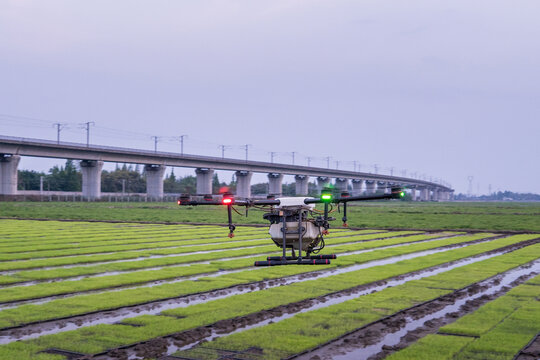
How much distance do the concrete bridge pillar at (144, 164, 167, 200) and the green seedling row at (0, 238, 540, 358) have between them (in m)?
134


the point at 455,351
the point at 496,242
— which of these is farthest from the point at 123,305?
the point at 496,242

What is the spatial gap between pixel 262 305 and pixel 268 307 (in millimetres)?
373

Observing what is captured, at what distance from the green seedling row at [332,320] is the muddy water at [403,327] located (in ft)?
1.64

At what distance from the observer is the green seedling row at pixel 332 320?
1602 centimetres

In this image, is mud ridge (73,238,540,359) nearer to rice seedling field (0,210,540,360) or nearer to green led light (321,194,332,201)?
rice seedling field (0,210,540,360)

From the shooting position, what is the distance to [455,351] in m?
15.5

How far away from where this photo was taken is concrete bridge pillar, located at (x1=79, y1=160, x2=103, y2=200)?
14200 cm

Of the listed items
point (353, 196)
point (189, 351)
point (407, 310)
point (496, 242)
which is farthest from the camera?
point (496, 242)

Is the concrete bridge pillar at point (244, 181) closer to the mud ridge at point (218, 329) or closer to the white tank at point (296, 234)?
the mud ridge at point (218, 329)

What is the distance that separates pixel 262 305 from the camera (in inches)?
841

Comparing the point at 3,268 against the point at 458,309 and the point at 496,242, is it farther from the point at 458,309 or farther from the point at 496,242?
the point at 496,242

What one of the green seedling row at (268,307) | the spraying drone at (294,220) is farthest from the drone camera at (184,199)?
the green seedling row at (268,307)

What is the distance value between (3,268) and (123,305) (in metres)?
12.3

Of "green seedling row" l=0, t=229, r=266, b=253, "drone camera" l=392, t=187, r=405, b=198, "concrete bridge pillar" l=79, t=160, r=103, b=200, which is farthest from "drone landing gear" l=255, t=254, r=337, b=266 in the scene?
"concrete bridge pillar" l=79, t=160, r=103, b=200
